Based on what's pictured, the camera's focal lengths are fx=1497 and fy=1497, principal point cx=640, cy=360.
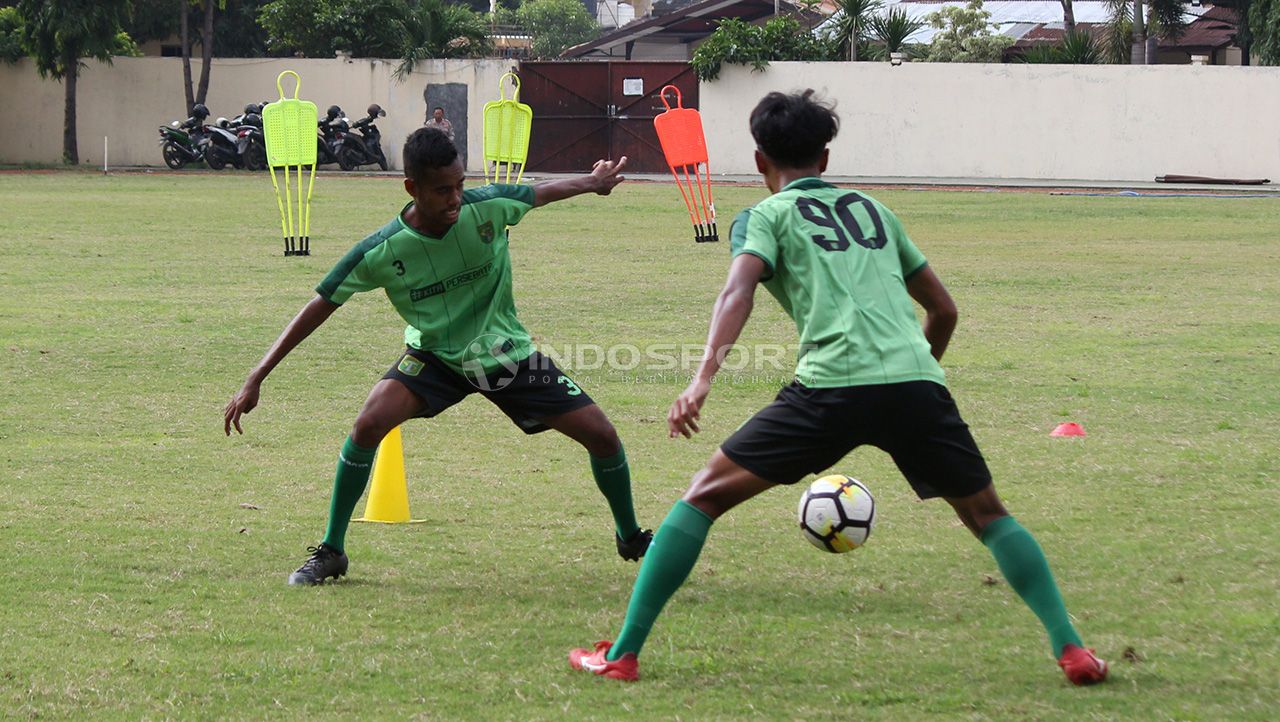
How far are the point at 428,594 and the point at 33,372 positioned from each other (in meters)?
5.63

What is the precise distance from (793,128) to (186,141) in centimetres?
3393

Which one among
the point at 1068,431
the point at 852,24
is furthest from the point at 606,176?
the point at 852,24

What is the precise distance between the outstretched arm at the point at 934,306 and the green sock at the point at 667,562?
2.77 ft

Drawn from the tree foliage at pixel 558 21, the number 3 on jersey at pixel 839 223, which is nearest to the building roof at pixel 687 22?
the tree foliage at pixel 558 21

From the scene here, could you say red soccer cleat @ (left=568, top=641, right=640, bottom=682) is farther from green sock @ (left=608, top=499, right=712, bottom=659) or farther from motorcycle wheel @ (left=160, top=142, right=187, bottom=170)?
A: motorcycle wheel @ (left=160, top=142, right=187, bottom=170)

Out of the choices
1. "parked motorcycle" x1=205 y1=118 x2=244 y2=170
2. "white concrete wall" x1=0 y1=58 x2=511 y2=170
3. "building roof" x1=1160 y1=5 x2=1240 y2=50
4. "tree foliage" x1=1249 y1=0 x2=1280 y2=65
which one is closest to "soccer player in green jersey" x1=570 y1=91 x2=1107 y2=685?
"parked motorcycle" x1=205 y1=118 x2=244 y2=170

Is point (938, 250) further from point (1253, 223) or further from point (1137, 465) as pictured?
point (1137, 465)

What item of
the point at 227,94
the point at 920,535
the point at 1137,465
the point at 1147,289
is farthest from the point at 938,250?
the point at 227,94

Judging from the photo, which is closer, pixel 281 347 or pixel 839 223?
pixel 839 223

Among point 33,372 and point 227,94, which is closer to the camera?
point 33,372

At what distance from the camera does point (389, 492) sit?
20.2 ft

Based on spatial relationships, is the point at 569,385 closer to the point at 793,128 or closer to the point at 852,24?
the point at 793,128

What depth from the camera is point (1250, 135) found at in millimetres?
33781

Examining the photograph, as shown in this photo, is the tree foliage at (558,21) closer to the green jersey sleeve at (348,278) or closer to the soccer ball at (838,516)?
the green jersey sleeve at (348,278)
